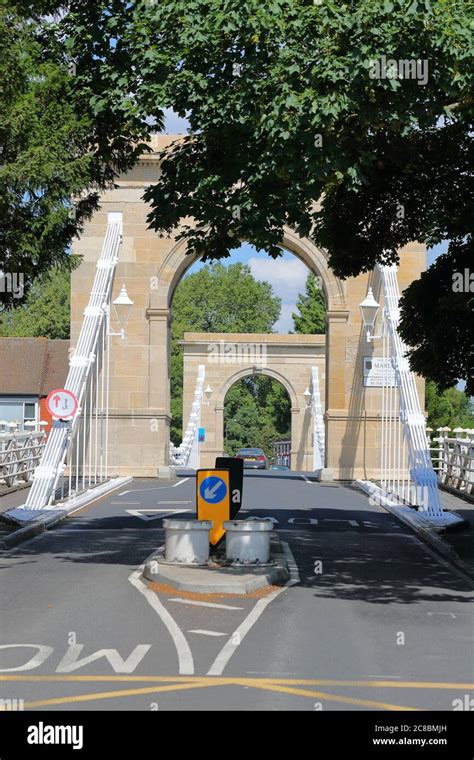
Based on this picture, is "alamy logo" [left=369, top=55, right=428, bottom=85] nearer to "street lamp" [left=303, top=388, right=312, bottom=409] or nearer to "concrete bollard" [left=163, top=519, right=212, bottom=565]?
"concrete bollard" [left=163, top=519, right=212, bottom=565]

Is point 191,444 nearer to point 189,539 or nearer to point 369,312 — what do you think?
point 369,312

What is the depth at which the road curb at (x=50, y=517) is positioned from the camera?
1920cm

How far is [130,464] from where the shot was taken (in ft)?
124

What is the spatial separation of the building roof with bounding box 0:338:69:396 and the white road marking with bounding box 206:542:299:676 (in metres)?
50.7

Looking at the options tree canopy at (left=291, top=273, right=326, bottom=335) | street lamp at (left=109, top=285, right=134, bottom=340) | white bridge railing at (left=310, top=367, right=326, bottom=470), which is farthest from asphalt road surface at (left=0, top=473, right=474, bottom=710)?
tree canopy at (left=291, top=273, right=326, bottom=335)

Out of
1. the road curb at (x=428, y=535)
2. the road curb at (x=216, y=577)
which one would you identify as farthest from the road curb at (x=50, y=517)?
the road curb at (x=428, y=535)

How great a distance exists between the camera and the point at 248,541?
15.6 m

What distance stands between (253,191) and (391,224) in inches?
→ 139
